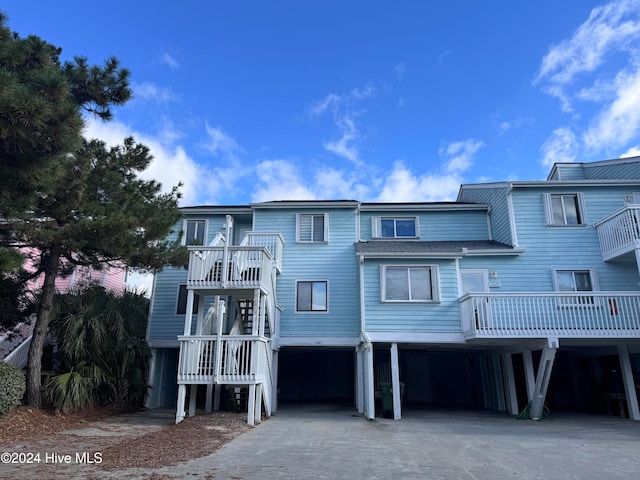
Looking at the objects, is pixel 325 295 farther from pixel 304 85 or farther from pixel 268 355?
pixel 304 85

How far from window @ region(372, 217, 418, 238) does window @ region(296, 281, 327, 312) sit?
3321 millimetres

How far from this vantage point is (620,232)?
1334 centimetres

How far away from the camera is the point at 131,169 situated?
12562 mm

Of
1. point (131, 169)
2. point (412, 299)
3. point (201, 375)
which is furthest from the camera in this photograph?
point (412, 299)

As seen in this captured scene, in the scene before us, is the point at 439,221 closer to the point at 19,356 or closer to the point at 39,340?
the point at 39,340

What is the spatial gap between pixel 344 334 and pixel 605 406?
9933 mm

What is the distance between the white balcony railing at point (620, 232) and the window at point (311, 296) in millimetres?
9918

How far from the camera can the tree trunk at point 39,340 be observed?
1101 cm

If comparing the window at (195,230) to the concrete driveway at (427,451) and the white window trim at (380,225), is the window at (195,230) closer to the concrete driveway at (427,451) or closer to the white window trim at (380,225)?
the white window trim at (380,225)

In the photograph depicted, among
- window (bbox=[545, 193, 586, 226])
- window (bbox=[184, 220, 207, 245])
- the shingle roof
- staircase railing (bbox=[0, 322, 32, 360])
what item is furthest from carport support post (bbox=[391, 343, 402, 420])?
staircase railing (bbox=[0, 322, 32, 360])

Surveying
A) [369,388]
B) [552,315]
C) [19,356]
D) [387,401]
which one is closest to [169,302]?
→ [19,356]

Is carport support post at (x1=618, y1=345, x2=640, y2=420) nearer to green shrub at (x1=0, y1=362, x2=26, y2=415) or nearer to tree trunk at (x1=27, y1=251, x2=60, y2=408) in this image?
green shrub at (x1=0, y1=362, x2=26, y2=415)

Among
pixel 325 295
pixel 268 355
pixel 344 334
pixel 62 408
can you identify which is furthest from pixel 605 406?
pixel 62 408

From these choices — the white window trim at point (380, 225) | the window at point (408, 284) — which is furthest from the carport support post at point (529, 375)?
the white window trim at point (380, 225)
